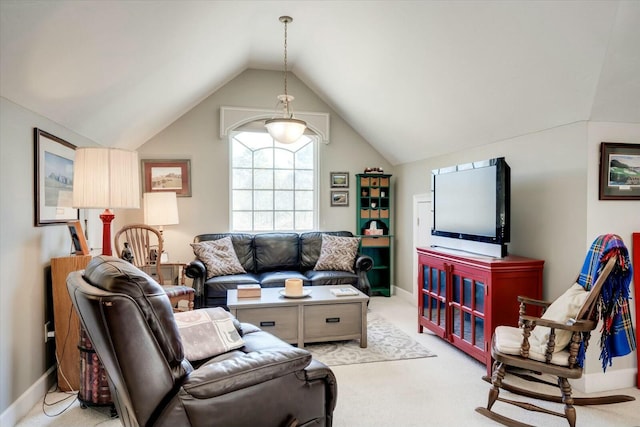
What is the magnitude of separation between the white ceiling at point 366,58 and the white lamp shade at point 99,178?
49cm

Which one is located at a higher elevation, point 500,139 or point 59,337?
point 500,139

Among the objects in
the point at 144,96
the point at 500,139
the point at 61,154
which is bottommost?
the point at 61,154

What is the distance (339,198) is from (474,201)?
2577mm

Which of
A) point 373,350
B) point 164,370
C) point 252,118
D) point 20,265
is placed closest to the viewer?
point 164,370

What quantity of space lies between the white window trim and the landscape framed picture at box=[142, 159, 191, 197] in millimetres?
681

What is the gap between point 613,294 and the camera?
2133 mm

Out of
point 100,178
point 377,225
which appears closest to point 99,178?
point 100,178

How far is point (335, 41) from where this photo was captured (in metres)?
3.98

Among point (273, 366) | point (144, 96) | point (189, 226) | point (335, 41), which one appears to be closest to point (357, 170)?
point (335, 41)

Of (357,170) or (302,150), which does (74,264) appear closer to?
(302,150)

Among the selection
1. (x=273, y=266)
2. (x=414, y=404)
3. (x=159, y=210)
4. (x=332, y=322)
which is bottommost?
(x=414, y=404)

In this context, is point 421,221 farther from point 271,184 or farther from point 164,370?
point 164,370

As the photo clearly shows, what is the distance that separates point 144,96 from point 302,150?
8.03ft

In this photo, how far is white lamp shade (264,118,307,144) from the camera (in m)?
3.54
